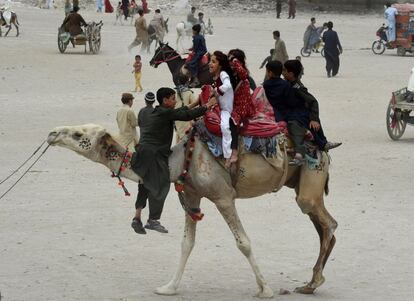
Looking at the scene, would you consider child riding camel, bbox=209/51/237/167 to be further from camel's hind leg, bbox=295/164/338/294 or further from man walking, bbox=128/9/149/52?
man walking, bbox=128/9/149/52

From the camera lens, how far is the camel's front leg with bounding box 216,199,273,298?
9.42 metres

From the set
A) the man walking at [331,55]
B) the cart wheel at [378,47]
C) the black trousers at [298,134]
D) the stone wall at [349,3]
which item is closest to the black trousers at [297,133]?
the black trousers at [298,134]

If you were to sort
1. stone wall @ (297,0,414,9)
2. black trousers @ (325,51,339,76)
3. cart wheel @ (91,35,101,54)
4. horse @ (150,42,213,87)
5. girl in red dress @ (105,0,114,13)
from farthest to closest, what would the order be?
stone wall @ (297,0,414,9) < girl in red dress @ (105,0,114,13) < cart wheel @ (91,35,101,54) < black trousers @ (325,51,339,76) < horse @ (150,42,213,87)

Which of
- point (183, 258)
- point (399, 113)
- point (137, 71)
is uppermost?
point (183, 258)

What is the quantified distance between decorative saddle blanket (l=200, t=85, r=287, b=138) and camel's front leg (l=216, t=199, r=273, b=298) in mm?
619

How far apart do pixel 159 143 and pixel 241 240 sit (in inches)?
42.4

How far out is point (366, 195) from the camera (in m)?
14.4

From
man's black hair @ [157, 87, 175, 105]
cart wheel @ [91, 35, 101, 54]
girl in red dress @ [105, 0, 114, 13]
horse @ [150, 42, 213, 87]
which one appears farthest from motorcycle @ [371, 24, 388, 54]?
man's black hair @ [157, 87, 175, 105]

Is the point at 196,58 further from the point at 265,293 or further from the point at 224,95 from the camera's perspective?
the point at 265,293

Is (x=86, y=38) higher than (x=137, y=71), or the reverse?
(x=137, y=71)

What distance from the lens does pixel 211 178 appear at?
9375 mm

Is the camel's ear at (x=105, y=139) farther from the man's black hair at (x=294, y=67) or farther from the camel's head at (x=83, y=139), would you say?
the man's black hair at (x=294, y=67)

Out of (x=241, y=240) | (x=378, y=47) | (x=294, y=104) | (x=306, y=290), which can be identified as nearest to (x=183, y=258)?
(x=241, y=240)

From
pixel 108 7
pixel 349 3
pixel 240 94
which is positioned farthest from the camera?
pixel 349 3
